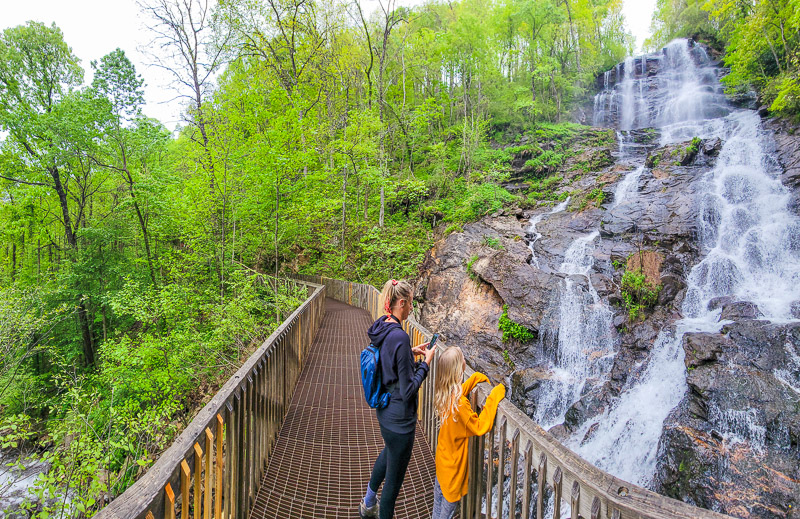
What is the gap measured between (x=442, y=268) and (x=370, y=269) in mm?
5562

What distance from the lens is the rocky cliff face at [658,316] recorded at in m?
6.94

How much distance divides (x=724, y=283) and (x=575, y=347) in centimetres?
480

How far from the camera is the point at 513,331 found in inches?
438

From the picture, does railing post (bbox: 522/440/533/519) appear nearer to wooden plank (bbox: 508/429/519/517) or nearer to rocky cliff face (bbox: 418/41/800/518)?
wooden plank (bbox: 508/429/519/517)

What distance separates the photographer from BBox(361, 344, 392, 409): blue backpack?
97.9 inches

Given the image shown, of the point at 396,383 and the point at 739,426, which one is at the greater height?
the point at 396,383

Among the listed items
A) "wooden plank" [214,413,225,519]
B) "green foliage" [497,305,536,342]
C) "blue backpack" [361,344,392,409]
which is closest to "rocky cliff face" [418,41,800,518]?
"green foliage" [497,305,536,342]

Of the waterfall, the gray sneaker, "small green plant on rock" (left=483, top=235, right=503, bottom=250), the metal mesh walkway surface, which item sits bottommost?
the metal mesh walkway surface

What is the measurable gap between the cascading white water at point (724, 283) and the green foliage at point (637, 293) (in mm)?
824

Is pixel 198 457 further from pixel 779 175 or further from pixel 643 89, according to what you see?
pixel 643 89

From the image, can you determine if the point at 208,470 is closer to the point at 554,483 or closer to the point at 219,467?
the point at 219,467

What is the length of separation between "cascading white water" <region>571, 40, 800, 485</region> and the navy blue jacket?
7.22m

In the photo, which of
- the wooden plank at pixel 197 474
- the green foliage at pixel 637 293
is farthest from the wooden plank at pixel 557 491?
the green foliage at pixel 637 293

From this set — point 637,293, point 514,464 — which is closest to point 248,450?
point 514,464
